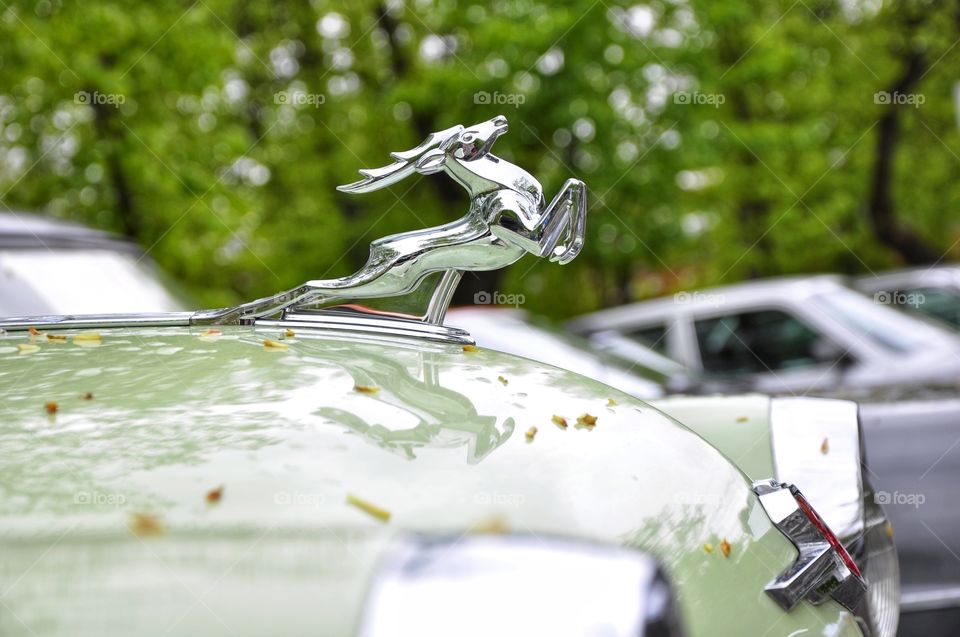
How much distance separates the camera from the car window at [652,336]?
27.4ft

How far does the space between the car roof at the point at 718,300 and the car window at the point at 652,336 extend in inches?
2.9

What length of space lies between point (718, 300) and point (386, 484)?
23.3ft

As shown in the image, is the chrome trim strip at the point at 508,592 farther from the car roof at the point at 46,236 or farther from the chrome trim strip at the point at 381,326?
the car roof at the point at 46,236

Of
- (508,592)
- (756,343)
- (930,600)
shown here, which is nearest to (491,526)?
(508,592)

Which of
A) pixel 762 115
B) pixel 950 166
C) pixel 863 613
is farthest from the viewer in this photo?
pixel 950 166

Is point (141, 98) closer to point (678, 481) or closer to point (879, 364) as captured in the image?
point (879, 364)

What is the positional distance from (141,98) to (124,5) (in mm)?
756

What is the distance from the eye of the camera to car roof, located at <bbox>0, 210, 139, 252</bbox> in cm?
353

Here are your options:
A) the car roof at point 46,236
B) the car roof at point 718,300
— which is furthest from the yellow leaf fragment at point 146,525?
the car roof at point 718,300

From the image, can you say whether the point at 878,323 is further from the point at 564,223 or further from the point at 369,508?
the point at 369,508

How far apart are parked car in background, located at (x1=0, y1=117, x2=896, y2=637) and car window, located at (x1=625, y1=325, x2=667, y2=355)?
6.29 m

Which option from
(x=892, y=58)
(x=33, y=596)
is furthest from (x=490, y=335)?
(x=892, y=58)

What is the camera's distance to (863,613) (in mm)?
1779

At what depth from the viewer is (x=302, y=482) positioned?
4.42 feet
